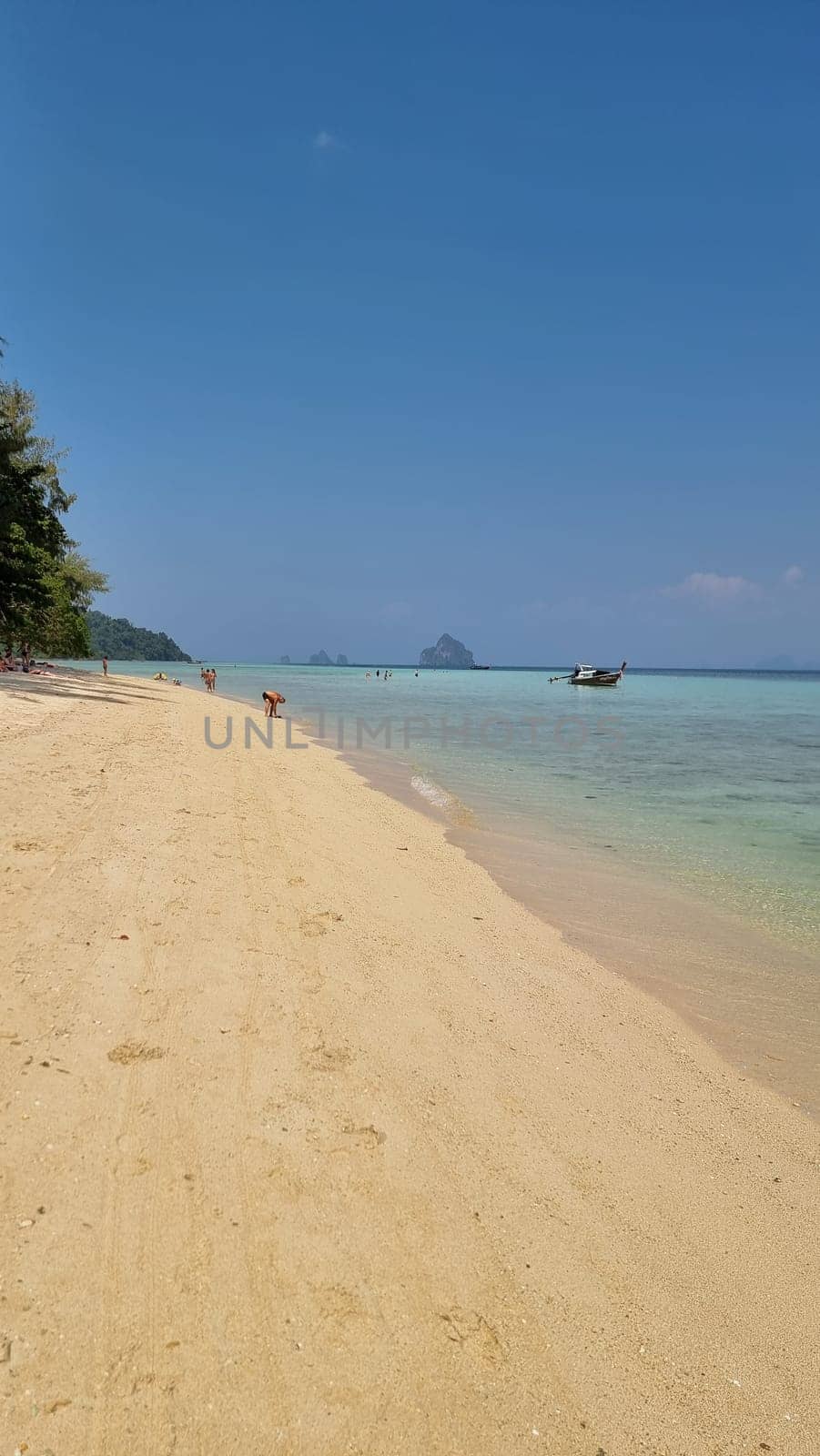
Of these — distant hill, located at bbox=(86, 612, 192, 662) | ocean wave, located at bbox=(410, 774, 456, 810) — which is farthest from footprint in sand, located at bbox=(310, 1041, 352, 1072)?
distant hill, located at bbox=(86, 612, 192, 662)

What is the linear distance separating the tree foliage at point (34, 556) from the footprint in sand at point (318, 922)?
69.2 ft

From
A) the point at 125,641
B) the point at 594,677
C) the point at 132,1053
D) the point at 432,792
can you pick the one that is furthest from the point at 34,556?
the point at 125,641

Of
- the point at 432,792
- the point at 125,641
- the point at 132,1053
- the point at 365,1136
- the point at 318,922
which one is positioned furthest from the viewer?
the point at 125,641

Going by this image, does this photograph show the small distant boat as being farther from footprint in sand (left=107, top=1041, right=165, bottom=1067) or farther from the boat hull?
footprint in sand (left=107, top=1041, right=165, bottom=1067)

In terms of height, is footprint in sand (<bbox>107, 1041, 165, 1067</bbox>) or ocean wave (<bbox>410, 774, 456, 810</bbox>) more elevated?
footprint in sand (<bbox>107, 1041, 165, 1067</bbox>)

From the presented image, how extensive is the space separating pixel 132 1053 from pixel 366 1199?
145cm

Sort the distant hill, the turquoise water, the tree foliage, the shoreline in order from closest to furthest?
the shoreline < the turquoise water < the tree foliage < the distant hill

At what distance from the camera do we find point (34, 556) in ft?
87.4

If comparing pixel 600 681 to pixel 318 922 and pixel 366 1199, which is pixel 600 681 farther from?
pixel 366 1199

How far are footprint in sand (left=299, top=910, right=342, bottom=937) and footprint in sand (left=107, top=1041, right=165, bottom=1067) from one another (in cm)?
186

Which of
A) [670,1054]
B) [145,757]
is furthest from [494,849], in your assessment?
[145,757]

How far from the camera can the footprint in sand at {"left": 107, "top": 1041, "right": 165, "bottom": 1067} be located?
3314mm

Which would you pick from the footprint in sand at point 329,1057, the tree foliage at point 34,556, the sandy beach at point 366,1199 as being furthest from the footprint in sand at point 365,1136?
the tree foliage at point 34,556

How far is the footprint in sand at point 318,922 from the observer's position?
5320mm
